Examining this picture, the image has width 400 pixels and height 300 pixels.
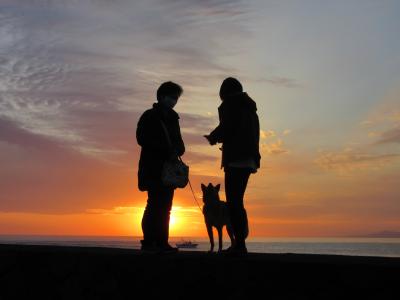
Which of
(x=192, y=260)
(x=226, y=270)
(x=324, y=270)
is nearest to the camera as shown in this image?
(x=324, y=270)

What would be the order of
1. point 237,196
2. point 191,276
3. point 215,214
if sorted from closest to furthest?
point 191,276 → point 237,196 → point 215,214

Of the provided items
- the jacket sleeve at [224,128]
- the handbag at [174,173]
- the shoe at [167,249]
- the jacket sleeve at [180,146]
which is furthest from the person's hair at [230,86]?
the shoe at [167,249]

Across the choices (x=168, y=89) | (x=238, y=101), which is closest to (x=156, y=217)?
(x=168, y=89)

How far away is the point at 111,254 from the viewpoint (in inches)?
260

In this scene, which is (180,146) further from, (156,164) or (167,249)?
(167,249)

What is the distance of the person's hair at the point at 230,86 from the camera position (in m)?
6.82

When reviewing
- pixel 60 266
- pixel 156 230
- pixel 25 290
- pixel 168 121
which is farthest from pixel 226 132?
pixel 25 290

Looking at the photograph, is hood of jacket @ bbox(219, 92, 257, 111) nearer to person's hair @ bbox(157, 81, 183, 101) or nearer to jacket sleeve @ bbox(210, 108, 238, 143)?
jacket sleeve @ bbox(210, 108, 238, 143)

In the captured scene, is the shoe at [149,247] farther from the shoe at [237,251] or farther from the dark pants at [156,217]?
the shoe at [237,251]

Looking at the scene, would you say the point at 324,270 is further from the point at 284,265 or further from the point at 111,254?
the point at 111,254

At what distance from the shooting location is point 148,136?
7613 millimetres

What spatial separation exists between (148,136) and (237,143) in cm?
165

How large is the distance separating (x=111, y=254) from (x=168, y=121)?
2.44 m

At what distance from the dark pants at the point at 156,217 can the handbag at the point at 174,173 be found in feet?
0.72
